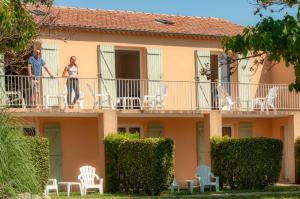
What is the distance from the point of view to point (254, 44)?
10.1m

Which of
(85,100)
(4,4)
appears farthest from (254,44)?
(85,100)

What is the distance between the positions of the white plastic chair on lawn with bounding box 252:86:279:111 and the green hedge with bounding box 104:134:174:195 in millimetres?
5843

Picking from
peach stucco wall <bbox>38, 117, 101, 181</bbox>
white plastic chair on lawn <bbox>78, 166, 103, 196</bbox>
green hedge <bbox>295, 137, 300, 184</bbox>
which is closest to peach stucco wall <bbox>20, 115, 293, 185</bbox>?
peach stucco wall <bbox>38, 117, 101, 181</bbox>

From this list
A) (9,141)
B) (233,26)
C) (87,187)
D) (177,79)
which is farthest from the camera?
(233,26)

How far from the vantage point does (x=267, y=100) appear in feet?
73.6

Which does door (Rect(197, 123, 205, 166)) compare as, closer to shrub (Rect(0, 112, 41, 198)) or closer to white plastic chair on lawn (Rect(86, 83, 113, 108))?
white plastic chair on lawn (Rect(86, 83, 113, 108))

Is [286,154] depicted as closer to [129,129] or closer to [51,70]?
[129,129]

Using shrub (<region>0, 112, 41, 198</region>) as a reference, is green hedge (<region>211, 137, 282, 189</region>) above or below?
below

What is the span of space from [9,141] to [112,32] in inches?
524

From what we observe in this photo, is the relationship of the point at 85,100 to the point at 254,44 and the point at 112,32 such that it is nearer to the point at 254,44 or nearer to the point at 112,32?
the point at 112,32

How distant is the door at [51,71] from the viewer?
19923 mm

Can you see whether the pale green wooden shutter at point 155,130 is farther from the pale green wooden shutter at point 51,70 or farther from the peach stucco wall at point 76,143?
the pale green wooden shutter at point 51,70

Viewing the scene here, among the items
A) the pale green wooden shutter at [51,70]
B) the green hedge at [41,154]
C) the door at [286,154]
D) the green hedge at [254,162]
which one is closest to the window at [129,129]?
the pale green wooden shutter at [51,70]

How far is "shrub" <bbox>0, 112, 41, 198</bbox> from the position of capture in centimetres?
857
